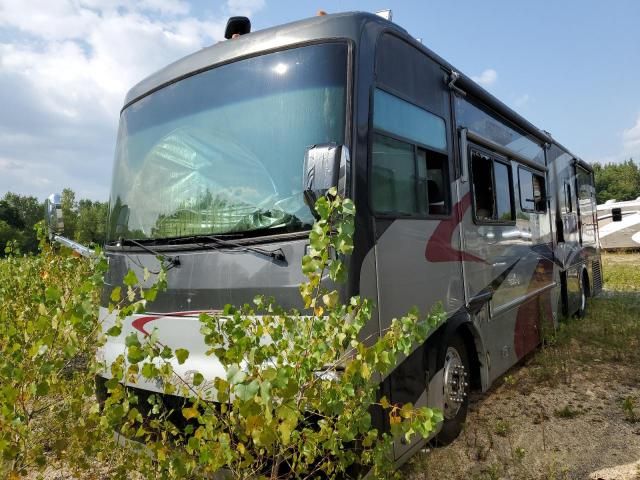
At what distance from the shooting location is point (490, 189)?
457cm

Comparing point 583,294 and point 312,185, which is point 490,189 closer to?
point 312,185

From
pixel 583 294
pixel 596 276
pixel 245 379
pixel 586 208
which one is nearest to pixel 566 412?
pixel 245 379

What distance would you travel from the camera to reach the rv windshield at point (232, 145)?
2.89 meters

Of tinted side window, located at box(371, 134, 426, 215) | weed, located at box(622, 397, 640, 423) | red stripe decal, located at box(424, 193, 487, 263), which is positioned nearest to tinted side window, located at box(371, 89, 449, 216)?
tinted side window, located at box(371, 134, 426, 215)

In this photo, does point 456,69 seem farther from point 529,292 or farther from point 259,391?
point 259,391

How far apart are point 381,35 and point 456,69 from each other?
1.34 metres

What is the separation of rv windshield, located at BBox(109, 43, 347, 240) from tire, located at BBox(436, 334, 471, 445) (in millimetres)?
1698

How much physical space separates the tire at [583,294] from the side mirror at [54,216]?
7.97 metres

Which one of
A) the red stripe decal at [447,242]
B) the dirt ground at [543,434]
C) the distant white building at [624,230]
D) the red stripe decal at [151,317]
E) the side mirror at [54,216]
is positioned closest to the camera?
the red stripe decal at [151,317]

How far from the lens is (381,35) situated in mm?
3217

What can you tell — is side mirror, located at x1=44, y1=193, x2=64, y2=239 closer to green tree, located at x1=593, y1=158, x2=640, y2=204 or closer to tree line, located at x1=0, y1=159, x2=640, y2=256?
tree line, located at x1=0, y1=159, x2=640, y2=256

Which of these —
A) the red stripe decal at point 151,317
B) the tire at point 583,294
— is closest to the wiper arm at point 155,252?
the red stripe decal at point 151,317

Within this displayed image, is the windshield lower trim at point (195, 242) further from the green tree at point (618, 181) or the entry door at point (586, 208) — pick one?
the green tree at point (618, 181)

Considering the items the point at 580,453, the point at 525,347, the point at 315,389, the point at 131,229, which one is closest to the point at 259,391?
the point at 315,389
